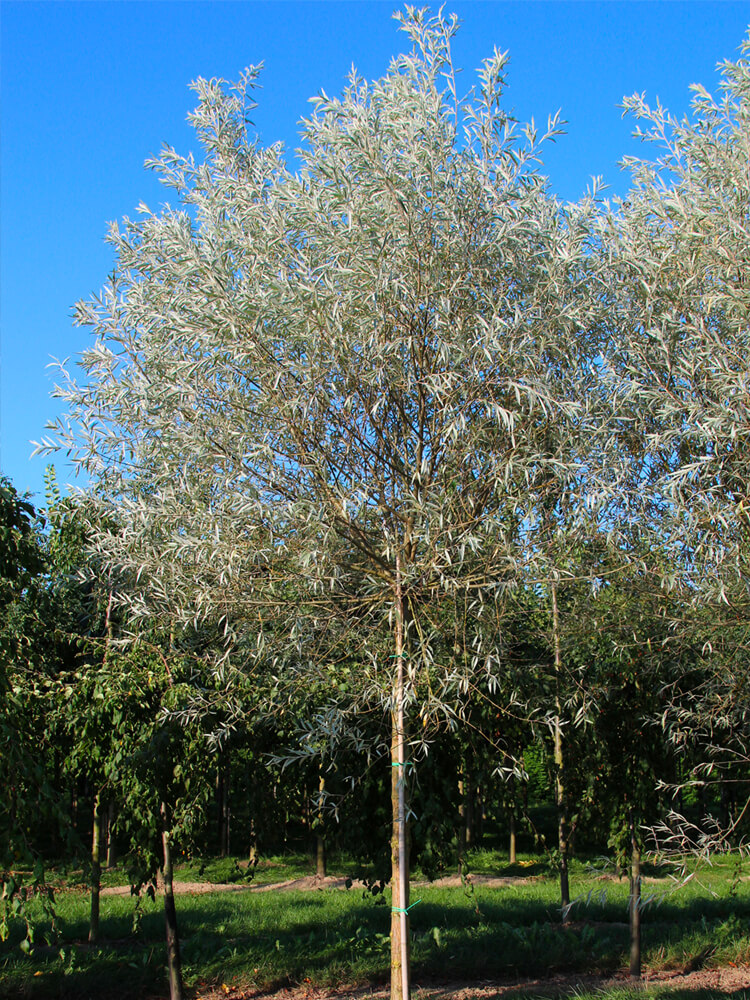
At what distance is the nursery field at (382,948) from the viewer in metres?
8.63

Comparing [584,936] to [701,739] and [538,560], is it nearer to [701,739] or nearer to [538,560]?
[701,739]

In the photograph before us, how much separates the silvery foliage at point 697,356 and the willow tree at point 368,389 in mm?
506

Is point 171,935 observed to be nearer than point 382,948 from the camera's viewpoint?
Yes

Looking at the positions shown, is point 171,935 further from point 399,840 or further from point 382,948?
point 399,840

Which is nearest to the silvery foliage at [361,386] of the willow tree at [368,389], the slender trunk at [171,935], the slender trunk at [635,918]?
the willow tree at [368,389]

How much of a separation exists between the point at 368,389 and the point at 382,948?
7.01m

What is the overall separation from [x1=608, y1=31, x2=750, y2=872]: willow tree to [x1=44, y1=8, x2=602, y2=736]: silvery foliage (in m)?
0.47

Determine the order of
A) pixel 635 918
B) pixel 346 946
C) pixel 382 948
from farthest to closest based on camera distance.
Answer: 1. pixel 346 946
2. pixel 382 948
3. pixel 635 918

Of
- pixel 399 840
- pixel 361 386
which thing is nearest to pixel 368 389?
pixel 361 386

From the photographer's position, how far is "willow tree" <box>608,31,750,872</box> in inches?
239

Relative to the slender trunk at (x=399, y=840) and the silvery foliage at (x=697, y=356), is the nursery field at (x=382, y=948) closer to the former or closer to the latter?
the slender trunk at (x=399, y=840)

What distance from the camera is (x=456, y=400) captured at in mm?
6336

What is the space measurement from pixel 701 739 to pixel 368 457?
560 centimetres

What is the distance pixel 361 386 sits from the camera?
6.31m
